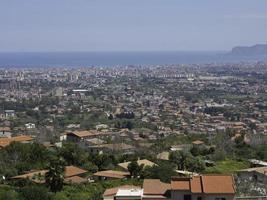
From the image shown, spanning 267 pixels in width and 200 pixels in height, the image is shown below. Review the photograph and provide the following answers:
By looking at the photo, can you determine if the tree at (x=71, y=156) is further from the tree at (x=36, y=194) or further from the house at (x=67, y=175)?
the tree at (x=36, y=194)

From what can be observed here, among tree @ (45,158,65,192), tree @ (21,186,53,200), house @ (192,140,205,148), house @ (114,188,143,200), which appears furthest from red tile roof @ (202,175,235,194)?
house @ (192,140,205,148)

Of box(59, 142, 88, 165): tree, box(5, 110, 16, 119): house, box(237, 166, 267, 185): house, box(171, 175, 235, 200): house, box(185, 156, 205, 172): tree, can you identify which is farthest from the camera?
box(5, 110, 16, 119): house

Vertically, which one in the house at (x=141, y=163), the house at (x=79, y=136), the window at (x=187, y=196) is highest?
the window at (x=187, y=196)

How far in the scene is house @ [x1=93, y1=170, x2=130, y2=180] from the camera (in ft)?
90.8

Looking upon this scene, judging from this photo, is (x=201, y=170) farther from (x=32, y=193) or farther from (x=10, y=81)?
(x=10, y=81)

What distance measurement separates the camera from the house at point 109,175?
27.7m

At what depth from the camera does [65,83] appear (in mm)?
130000

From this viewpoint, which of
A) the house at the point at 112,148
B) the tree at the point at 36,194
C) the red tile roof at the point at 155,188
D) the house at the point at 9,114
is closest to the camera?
the red tile roof at the point at 155,188

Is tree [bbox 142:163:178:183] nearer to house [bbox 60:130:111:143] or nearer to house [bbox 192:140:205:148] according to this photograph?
house [bbox 192:140:205:148]

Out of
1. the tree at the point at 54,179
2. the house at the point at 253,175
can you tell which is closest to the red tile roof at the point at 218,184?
the tree at the point at 54,179

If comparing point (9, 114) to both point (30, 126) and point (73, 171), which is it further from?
point (73, 171)

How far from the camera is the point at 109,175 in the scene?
2792 cm

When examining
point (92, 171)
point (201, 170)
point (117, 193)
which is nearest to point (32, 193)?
point (117, 193)

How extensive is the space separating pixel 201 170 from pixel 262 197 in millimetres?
8081
